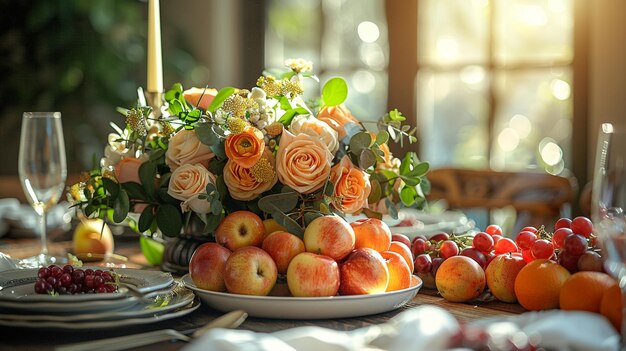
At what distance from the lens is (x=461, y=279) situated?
111 cm

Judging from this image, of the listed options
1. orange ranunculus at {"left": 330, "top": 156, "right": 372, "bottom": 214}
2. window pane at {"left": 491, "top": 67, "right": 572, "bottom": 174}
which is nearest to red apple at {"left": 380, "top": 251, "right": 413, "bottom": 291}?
orange ranunculus at {"left": 330, "top": 156, "right": 372, "bottom": 214}

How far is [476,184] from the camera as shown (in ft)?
7.54

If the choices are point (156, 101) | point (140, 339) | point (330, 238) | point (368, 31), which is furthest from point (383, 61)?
point (140, 339)

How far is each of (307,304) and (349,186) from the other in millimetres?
233

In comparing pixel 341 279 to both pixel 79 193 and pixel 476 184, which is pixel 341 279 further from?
pixel 476 184

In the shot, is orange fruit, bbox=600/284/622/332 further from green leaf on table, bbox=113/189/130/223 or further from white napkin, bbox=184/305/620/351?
green leaf on table, bbox=113/189/130/223

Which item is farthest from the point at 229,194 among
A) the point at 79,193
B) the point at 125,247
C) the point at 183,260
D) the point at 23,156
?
the point at 125,247

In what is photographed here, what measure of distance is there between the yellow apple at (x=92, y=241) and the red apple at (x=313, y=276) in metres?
0.65

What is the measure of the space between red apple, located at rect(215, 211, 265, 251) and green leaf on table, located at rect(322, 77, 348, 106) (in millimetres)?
258

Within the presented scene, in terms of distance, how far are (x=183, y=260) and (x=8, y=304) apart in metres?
0.44

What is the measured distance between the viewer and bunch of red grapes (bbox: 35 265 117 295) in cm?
99

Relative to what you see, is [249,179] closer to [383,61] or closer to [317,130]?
[317,130]


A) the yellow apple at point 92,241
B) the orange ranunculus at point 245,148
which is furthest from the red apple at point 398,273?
the yellow apple at point 92,241

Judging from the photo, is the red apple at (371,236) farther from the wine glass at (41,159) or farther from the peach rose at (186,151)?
the wine glass at (41,159)
